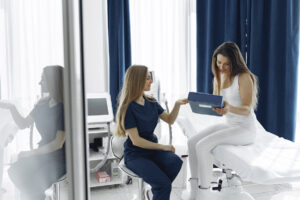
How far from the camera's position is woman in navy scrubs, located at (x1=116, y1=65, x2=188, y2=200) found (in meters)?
1.92

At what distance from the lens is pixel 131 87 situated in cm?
202

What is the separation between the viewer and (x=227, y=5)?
10.9 feet

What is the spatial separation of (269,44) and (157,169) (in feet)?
6.01

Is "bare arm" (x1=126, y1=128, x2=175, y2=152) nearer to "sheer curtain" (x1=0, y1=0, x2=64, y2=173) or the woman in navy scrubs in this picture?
the woman in navy scrubs

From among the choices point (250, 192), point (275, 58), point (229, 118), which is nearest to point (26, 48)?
point (229, 118)

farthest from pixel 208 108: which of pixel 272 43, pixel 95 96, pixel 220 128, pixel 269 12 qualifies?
pixel 269 12

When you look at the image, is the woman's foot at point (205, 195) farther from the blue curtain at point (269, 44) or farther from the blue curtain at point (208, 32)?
the blue curtain at point (208, 32)

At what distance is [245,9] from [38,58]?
2936 mm

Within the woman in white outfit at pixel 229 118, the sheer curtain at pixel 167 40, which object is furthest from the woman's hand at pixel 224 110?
the sheer curtain at pixel 167 40

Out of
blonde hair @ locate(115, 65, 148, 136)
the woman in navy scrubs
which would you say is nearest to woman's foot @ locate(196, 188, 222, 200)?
the woman in navy scrubs

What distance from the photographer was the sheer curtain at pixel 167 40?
342 cm

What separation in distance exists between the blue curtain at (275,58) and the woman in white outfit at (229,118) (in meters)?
0.81

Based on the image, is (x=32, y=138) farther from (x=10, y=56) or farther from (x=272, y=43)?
(x=272, y=43)

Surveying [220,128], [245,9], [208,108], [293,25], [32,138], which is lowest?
[220,128]
